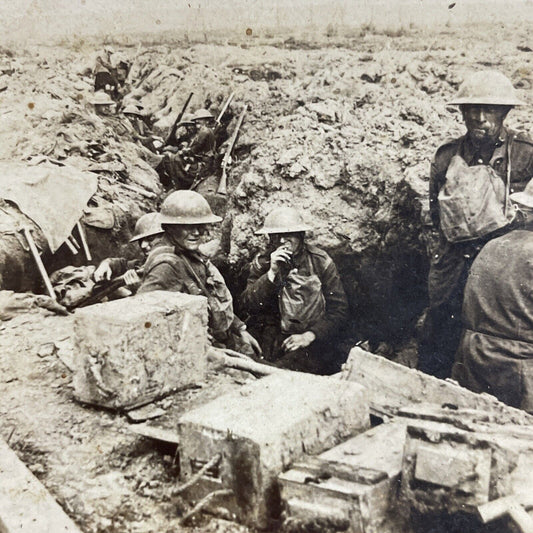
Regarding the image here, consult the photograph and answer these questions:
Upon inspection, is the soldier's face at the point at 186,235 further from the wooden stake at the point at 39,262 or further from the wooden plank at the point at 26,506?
the wooden plank at the point at 26,506

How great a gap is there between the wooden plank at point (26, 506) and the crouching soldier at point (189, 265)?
1485 millimetres

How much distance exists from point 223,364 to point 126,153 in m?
3.05

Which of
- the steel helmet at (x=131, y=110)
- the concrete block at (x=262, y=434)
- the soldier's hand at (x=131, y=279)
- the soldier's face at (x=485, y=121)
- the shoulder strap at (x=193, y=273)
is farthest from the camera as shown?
the steel helmet at (x=131, y=110)

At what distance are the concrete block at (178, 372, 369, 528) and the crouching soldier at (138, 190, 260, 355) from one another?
1.44m

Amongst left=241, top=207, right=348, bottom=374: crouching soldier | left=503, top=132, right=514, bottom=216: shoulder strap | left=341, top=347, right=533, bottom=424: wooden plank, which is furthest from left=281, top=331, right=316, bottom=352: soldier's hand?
left=503, top=132, right=514, bottom=216: shoulder strap

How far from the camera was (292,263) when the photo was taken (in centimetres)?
469

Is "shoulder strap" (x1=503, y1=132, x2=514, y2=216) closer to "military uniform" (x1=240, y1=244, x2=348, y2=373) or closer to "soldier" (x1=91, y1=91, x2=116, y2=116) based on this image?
"military uniform" (x1=240, y1=244, x2=348, y2=373)

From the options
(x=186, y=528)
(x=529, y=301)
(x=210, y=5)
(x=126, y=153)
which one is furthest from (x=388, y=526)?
(x=126, y=153)

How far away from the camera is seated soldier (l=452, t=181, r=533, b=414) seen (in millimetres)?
3314

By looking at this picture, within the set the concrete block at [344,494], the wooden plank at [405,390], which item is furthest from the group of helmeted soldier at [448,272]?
the concrete block at [344,494]

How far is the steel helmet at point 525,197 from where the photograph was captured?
340 centimetres

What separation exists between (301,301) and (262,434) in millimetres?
2428

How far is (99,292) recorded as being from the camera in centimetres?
486

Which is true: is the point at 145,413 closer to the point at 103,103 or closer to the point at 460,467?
the point at 460,467
